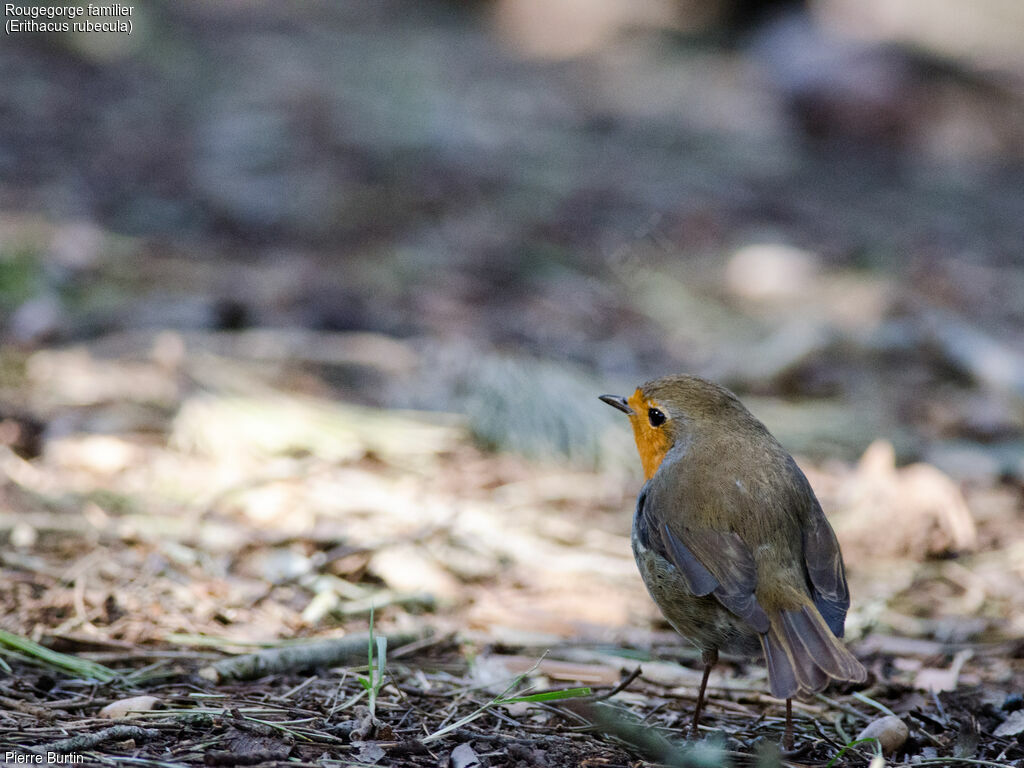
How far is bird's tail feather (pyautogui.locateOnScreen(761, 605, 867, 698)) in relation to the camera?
2.35 meters

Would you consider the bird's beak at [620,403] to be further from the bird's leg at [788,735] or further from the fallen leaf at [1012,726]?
the fallen leaf at [1012,726]

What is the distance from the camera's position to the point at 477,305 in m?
6.64

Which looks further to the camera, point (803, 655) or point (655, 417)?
point (655, 417)

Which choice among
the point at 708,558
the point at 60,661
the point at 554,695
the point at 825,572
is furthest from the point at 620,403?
the point at 60,661

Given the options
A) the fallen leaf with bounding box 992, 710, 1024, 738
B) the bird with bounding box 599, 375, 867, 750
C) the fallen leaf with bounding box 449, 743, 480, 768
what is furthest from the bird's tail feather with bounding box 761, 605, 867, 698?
the fallen leaf with bounding box 449, 743, 480, 768

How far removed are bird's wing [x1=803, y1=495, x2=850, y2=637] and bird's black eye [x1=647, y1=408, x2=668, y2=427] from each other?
1.80ft

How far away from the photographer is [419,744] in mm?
2381

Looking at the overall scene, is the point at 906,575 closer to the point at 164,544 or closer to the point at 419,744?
the point at 419,744

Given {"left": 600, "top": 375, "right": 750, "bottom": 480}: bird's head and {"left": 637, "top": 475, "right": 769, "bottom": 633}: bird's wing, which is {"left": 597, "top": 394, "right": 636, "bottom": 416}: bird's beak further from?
{"left": 637, "top": 475, "right": 769, "bottom": 633}: bird's wing

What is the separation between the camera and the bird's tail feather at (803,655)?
2350 millimetres

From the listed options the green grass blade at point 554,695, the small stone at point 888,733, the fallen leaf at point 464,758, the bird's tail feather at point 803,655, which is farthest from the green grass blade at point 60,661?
the small stone at point 888,733

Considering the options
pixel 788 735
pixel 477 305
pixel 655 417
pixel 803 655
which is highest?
pixel 477 305

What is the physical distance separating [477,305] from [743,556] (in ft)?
13.7

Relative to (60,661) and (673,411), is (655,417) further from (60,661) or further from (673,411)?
(60,661)
